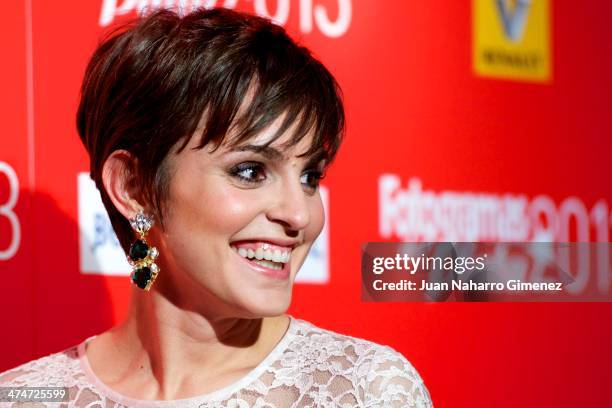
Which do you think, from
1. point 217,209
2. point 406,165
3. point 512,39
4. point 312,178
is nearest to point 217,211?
point 217,209

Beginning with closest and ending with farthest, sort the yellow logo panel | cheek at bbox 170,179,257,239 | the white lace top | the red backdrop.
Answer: cheek at bbox 170,179,257,239 → the white lace top → the red backdrop → the yellow logo panel

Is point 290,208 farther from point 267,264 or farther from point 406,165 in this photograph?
point 406,165

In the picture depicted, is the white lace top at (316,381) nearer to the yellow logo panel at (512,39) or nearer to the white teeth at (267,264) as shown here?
the white teeth at (267,264)

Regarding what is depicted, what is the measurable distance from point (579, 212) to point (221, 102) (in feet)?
4.88

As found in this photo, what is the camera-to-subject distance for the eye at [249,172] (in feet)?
4.85

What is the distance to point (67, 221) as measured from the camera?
2.11 metres

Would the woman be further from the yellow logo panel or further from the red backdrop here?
the yellow logo panel

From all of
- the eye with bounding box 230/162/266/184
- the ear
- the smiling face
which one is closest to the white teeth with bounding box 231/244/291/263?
the smiling face

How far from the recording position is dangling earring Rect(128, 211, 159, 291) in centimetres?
159

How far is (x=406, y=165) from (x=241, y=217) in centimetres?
101

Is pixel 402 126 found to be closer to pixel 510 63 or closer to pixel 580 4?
pixel 510 63

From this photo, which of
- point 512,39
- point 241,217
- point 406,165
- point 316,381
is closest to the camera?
point 241,217

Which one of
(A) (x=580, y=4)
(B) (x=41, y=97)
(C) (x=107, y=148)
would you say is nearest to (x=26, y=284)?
(B) (x=41, y=97)

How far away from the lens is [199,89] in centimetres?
147
